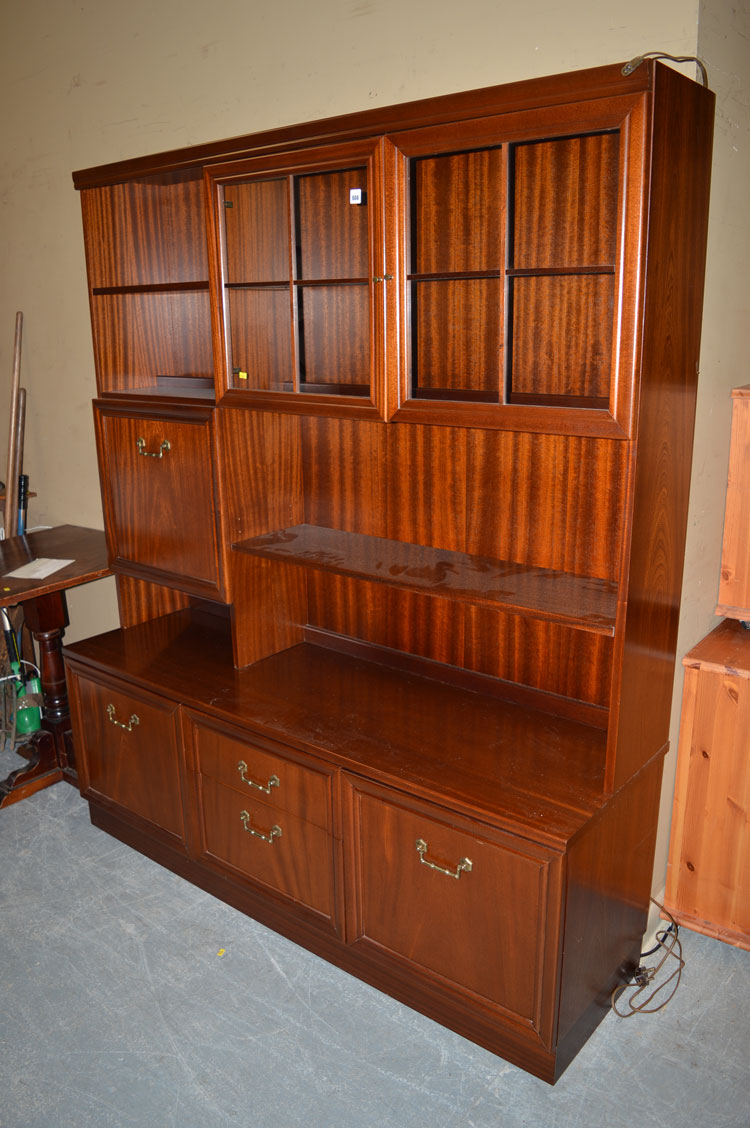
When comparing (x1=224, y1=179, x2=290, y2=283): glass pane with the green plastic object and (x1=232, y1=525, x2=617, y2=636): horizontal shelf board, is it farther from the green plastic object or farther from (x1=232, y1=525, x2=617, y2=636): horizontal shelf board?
the green plastic object

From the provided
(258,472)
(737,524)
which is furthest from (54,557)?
(737,524)

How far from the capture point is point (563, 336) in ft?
6.49

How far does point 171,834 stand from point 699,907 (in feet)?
5.03

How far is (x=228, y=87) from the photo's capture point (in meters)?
2.57

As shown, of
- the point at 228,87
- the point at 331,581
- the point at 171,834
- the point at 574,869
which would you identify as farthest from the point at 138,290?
the point at 574,869

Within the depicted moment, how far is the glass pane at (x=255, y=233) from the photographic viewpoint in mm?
2146

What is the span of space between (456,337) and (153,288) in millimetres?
936

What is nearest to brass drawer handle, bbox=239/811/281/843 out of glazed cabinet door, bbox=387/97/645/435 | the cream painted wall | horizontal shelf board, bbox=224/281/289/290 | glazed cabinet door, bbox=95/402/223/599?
glazed cabinet door, bbox=95/402/223/599

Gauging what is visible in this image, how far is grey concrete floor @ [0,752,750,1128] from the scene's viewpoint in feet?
6.16

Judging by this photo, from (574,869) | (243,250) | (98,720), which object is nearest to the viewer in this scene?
(574,869)

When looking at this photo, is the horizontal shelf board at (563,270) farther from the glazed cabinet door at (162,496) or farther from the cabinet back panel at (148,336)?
the cabinet back panel at (148,336)

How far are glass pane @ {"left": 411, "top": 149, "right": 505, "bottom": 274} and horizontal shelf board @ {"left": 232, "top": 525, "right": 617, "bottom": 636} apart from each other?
0.72 metres

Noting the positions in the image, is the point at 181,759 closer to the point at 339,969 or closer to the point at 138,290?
the point at 339,969

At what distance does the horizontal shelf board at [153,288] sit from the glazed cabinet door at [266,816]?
1.17 meters
